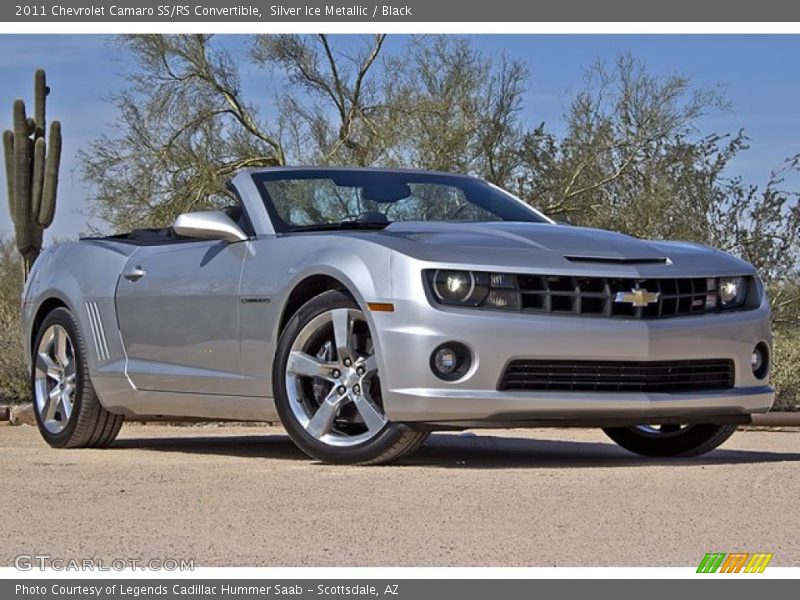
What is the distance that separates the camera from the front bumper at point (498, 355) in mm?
7152

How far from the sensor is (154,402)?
8852 mm

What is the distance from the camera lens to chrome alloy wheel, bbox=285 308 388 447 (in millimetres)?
7473

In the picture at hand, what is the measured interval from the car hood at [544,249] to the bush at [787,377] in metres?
6.39

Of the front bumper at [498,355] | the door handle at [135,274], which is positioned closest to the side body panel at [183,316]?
the door handle at [135,274]

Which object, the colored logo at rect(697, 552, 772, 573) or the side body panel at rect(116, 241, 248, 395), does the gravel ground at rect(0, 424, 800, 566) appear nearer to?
the colored logo at rect(697, 552, 772, 573)

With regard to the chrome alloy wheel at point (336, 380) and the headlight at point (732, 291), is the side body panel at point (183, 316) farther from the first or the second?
the headlight at point (732, 291)

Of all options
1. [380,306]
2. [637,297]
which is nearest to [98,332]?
[380,306]

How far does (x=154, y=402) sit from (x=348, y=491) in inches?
102

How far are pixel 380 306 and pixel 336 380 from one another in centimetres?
52

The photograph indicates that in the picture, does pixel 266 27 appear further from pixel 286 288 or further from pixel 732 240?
pixel 732 240

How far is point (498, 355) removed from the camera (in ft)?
23.5

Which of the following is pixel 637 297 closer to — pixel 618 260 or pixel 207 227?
pixel 618 260

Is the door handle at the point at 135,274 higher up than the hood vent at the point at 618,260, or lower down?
lower down
